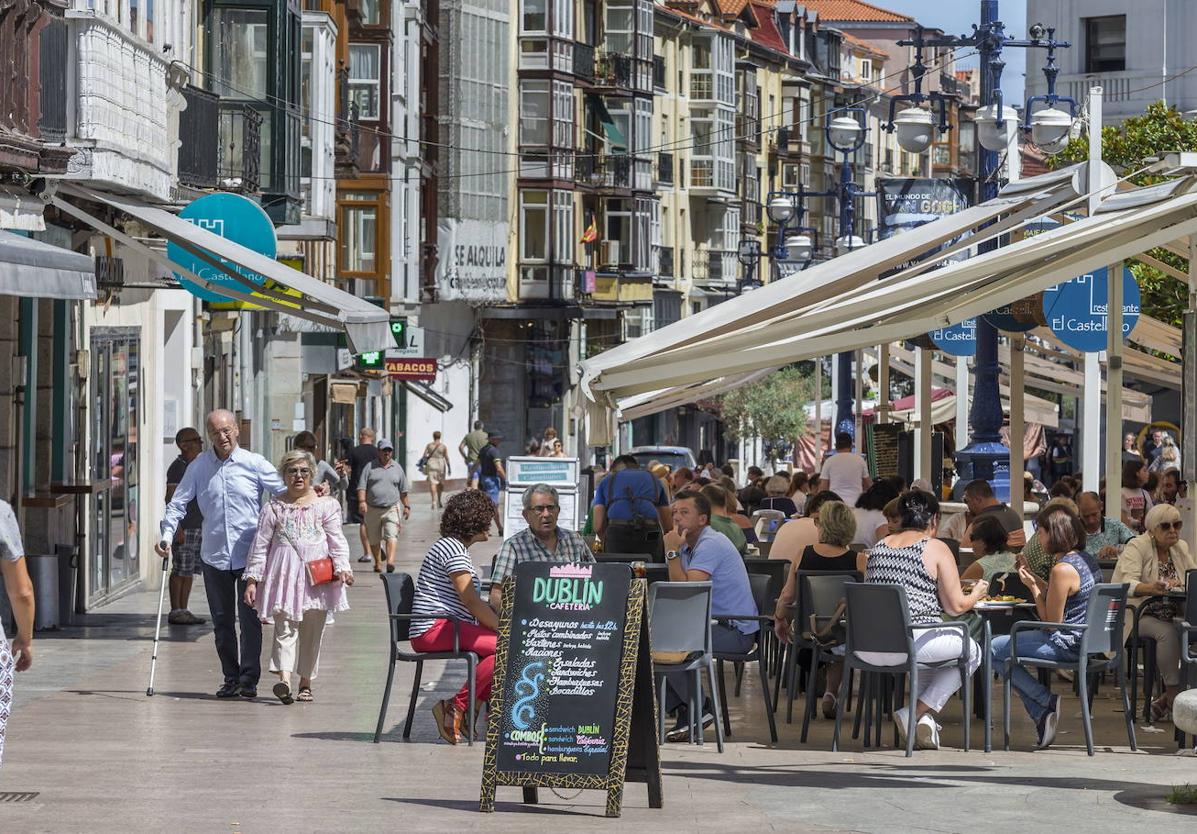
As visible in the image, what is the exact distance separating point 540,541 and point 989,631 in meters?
2.48

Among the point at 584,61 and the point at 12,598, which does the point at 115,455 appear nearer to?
the point at 12,598

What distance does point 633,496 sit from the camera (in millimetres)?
20062

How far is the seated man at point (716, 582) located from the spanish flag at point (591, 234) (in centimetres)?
5770

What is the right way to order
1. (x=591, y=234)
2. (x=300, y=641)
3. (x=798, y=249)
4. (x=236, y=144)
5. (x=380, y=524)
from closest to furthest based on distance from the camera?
(x=300, y=641)
(x=236, y=144)
(x=380, y=524)
(x=798, y=249)
(x=591, y=234)

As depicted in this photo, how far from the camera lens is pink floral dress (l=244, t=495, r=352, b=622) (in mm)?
14531

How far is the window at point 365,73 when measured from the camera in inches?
1976

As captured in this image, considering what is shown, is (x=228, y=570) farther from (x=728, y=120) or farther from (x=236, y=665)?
(x=728, y=120)

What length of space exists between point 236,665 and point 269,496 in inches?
42.9

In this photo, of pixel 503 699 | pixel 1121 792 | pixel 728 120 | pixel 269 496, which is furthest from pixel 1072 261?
pixel 728 120

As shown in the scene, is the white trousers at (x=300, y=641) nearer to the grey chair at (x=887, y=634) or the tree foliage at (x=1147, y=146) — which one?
the grey chair at (x=887, y=634)

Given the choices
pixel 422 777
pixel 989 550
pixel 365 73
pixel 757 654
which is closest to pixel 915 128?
pixel 989 550

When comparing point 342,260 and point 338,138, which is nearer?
point 338,138

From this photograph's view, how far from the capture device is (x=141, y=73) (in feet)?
66.9

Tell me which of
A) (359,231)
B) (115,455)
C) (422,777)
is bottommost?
(422,777)
